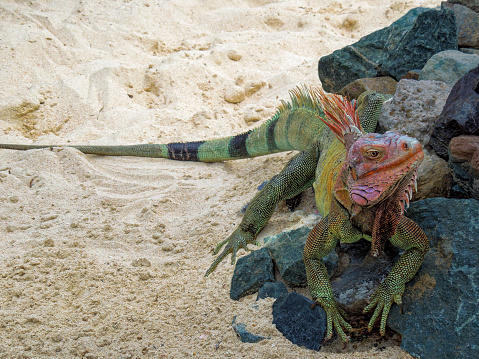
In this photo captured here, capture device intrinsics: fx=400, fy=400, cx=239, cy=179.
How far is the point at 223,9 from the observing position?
789 centimetres

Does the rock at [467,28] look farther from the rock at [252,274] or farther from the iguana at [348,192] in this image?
the rock at [252,274]

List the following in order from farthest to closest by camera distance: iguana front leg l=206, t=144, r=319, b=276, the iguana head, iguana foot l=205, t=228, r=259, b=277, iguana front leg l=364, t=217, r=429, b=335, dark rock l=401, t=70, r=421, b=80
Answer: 1. dark rock l=401, t=70, r=421, b=80
2. iguana front leg l=206, t=144, r=319, b=276
3. iguana foot l=205, t=228, r=259, b=277
4. iguana front leg l=364, t=217, r=429, b=335
5. the iguana head

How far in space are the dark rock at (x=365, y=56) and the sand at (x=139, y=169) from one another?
1.03 meters

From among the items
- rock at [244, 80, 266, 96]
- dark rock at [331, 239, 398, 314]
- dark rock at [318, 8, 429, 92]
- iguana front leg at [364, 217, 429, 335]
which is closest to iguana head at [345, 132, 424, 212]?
iguana front leg at [364, 217, 429, 335]

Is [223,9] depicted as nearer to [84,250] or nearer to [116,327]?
[84,250]

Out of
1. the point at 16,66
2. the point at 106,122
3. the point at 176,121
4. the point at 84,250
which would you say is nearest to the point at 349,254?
the point at 84,250

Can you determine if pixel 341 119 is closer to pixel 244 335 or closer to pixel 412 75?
pixel 244 335

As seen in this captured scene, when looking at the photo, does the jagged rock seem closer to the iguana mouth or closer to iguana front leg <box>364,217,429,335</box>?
iguana front leg <box>364,217,429,335</box>

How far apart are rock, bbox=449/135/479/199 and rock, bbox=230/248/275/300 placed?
124cm

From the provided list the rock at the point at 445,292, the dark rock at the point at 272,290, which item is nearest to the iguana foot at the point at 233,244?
the dark rock at the point at 272,290

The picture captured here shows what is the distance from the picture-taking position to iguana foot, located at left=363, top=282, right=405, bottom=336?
1.94 meters

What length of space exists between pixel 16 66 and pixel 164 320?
5.13m

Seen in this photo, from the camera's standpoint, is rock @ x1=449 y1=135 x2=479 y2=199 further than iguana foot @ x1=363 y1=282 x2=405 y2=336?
Yes

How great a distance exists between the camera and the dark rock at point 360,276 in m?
2.10
